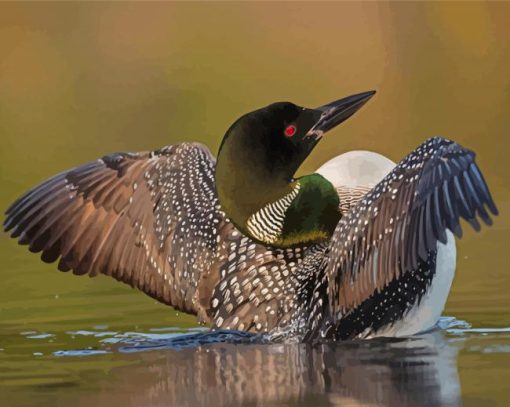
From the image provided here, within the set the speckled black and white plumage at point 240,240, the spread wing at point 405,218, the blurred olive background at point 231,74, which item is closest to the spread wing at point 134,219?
the speckled black and white plumage at point 240,240

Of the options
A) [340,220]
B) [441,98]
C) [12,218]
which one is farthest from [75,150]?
[340,220]

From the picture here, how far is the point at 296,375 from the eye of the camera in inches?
252

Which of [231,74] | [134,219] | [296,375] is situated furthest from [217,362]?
[231,74]

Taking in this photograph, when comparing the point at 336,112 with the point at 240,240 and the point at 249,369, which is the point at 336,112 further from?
the point at 249,369

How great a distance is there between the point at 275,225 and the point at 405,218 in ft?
2.70

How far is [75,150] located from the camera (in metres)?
14.1

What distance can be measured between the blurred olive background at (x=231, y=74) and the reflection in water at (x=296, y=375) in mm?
5407

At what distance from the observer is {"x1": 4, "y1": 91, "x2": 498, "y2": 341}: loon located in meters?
6.78

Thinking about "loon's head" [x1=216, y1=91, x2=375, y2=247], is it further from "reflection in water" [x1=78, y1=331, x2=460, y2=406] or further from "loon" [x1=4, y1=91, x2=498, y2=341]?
"reflection in water" [x1=78, y1=331, x2=460, y2=406]

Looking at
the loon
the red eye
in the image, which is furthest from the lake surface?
the red eye

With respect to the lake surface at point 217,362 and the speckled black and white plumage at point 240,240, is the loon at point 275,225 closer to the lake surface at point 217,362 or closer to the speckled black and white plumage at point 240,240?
the speckled black and white plumage at point 240,240

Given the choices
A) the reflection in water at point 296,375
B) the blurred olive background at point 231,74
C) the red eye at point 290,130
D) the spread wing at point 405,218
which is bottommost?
the reflection in water at point 296,375

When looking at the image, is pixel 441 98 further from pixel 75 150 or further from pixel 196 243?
pixel 196 243

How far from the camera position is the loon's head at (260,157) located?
24.0 feet
